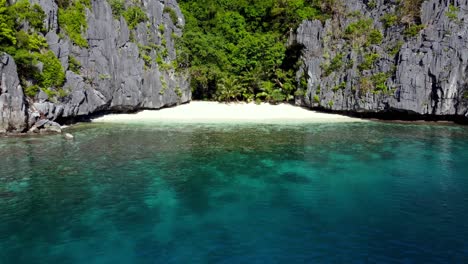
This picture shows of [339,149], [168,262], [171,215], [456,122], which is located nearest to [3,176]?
[171,215]

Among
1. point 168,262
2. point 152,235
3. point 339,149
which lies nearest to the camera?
point 168,262

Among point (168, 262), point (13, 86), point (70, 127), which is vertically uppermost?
point (13, 86)

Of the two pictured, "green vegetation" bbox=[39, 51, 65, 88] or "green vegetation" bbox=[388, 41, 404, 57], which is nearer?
"green vegetation" bbox=[39, 51, 65, 88]

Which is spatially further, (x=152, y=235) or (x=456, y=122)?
(x=456, y=122)

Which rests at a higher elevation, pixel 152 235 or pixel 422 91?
pixel 422 91

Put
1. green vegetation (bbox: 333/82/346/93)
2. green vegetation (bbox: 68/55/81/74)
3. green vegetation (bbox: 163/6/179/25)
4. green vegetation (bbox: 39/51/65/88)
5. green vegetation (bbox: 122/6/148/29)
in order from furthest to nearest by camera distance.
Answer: green vegetation (bbox: 163/6/179/25) → green vegetation (bbox: 333/82/346/93) → green vegetation (bbox: 122/6/148/29) → green vegetation (bbox: 68/55/81/74) → green vegetation (bbox: 39/51/65/88)

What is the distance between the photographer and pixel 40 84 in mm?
32344

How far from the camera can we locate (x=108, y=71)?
1528 inches

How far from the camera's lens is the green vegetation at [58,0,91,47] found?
36000mm

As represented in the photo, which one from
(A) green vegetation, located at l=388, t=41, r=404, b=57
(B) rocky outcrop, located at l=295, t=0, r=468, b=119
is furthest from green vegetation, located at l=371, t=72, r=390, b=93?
(A) green vegetation, located at l=388, t=41, r=404, b=57

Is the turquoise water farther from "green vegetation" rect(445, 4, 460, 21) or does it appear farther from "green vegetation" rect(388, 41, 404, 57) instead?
"green vegetation" rect(445, 4, 460, 21)

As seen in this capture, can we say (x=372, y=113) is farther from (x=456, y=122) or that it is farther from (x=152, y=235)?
(x=152, y=235)

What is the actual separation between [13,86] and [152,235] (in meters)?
24.1

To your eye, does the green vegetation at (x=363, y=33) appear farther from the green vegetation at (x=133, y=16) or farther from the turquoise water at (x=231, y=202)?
the green vegetation at (x=133, y=16)
